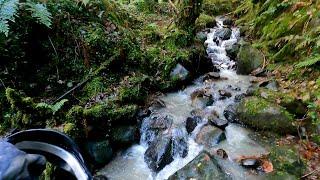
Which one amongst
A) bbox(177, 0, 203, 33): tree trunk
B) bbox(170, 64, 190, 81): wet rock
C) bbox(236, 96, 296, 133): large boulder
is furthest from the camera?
bbox(177, 0, 203, 33): tree trunk

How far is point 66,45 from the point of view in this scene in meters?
5.46

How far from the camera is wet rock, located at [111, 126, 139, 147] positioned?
4.91 meters

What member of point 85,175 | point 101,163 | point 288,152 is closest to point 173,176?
point 101,163

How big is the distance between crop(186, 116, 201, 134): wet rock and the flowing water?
7 cm

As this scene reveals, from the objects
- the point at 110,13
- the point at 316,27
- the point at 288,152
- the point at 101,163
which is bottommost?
the point at 101,163

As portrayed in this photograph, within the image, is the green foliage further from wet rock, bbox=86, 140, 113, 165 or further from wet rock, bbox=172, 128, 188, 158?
wet rock, bbox=172, 128, 188, 158

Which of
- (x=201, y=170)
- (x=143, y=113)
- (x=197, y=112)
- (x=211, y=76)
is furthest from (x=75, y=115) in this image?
(x=211, y=76)

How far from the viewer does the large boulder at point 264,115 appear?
4988mm

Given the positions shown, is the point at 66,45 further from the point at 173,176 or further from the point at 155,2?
the point at 155,2

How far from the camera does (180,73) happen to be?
659cm

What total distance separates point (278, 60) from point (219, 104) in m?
2.14

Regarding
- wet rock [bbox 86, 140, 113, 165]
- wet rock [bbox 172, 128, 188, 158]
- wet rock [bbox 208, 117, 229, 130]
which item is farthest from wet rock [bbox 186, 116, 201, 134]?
wet rock [bbox 86, 140, 113, 165]

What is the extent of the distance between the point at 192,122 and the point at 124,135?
4.03 ft

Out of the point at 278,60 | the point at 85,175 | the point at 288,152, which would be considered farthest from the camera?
the point at 278,60
